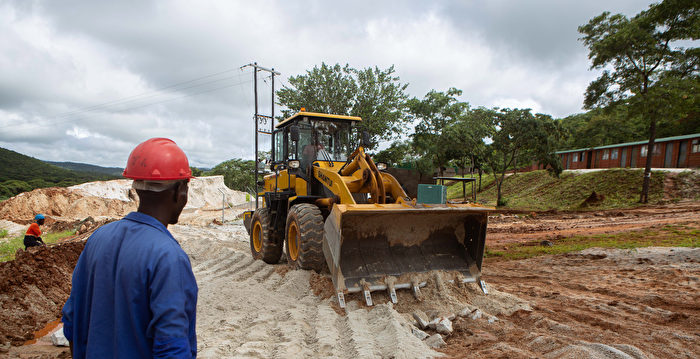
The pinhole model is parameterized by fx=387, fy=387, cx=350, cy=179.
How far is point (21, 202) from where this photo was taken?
2233 centimetres

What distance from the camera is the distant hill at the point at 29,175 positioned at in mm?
36838

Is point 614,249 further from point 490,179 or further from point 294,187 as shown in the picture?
point 490,179

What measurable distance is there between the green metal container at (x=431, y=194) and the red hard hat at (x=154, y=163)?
412cm

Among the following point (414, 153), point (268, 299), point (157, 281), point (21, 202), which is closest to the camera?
point (157, 281)

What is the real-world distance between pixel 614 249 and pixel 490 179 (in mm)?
27099

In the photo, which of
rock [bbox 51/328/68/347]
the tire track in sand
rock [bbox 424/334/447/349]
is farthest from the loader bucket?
rock [bbox 51/328/68/347]

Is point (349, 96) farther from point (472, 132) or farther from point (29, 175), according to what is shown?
point (29, 175)

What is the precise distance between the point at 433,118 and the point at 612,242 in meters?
16.6

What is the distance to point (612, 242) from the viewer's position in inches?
380

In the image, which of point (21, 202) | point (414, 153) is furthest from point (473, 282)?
point (21, 202)

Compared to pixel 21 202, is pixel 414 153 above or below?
above

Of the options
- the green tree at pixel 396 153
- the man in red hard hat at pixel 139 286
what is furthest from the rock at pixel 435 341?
the green tree at pixel 396 153

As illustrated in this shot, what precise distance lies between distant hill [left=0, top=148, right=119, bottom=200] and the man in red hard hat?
4066 cm

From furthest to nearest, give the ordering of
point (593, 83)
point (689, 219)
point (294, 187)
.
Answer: point (593, 83) → point (689, 219) → point (294, 187)
